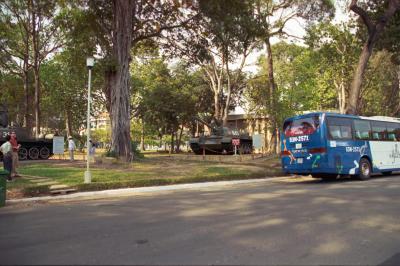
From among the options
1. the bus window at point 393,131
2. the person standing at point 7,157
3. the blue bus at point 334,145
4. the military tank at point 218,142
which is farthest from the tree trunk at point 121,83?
the military tank at point 218,142

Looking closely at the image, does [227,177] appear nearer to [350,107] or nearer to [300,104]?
[350,107]

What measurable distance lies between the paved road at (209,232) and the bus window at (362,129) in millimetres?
7365

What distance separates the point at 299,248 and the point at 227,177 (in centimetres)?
1245

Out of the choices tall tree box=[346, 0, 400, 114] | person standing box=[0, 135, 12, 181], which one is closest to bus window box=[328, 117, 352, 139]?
tall tree box=[346, 0, 400, 114]

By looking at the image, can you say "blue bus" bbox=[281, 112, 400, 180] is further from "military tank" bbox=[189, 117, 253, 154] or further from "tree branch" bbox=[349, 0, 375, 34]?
"military tank" bbox=[189, 117, 253, 154]

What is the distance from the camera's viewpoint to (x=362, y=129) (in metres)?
18.2

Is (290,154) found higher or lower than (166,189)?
higher

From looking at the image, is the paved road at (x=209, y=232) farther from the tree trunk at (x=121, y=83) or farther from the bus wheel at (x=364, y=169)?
the tree trunk at (x=121, y=83)

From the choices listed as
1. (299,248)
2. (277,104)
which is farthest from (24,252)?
(277,104)

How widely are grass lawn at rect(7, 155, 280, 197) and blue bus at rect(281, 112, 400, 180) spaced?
9.48 feet

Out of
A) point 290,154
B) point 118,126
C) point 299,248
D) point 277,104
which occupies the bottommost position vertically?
point 299,248

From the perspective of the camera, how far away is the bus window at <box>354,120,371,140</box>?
58.6 feet

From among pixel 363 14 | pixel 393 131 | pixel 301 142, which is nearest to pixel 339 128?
pixel 301 142

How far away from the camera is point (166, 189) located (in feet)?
49.4
